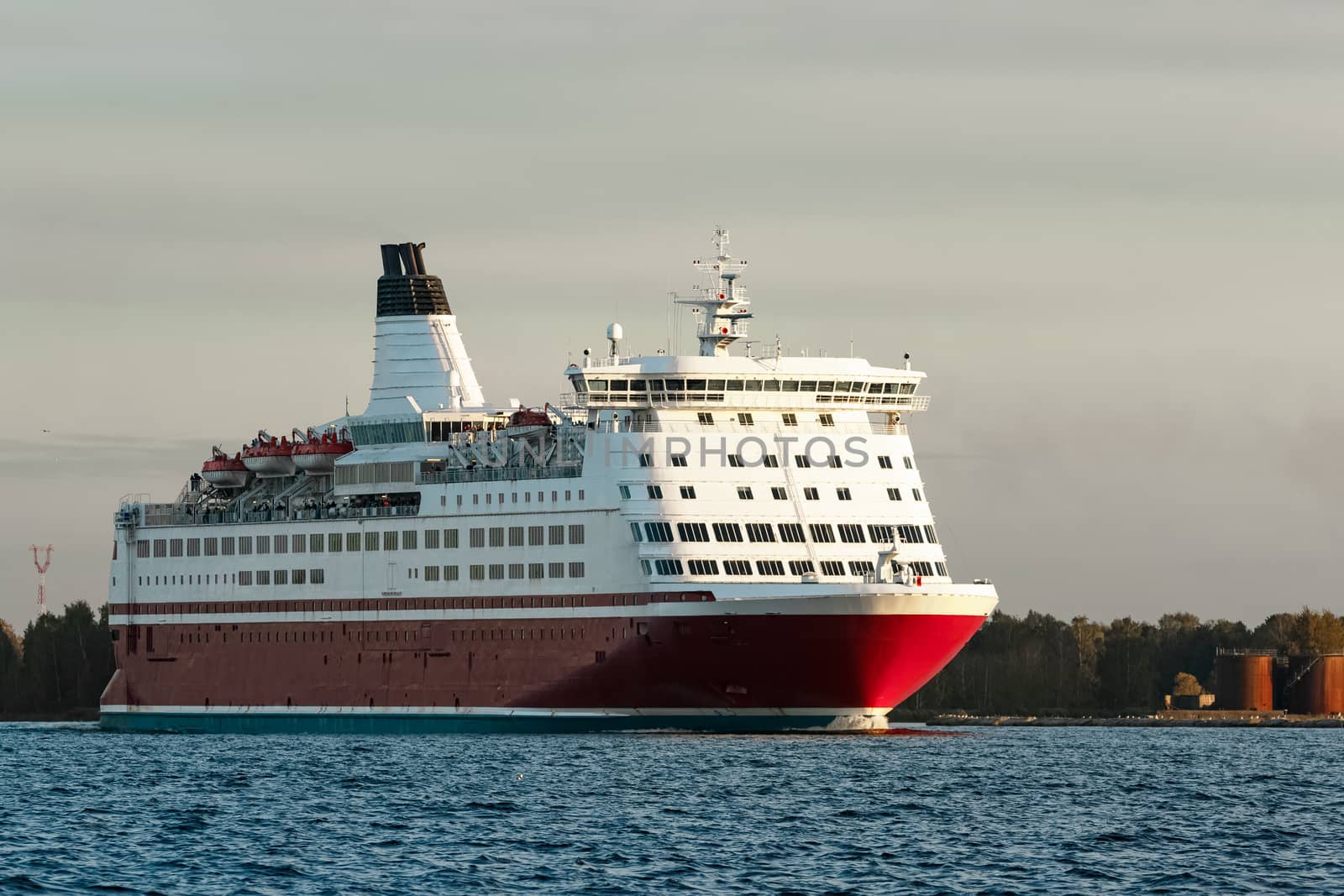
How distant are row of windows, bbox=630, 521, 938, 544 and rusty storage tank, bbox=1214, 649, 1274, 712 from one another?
159ft

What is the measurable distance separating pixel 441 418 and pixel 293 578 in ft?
29.0

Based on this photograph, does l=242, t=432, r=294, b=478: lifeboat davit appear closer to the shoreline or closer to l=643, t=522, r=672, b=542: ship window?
l=643, t=522, r=672, b=542: ship window

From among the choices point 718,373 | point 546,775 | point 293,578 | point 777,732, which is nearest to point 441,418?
point 293,578

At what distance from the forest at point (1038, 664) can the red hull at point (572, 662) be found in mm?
46522

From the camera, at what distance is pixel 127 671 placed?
105m

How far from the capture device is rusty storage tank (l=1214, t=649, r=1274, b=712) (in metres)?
127

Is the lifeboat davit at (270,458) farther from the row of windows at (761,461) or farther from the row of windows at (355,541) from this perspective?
the row of windows at (761,461)

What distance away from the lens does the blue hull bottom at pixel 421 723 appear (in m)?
81.8

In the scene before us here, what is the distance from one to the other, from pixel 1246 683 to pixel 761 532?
52.6 meters

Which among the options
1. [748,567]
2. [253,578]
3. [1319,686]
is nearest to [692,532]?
[748,567]

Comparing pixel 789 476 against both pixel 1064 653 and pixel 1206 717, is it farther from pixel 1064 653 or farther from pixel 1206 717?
pixel 1064 653

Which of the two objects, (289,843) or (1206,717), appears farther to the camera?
(1206,717)

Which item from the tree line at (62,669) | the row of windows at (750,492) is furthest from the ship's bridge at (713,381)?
the tree line at (62,669)

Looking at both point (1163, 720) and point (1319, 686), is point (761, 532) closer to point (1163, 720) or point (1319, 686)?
point (1163, 720)
